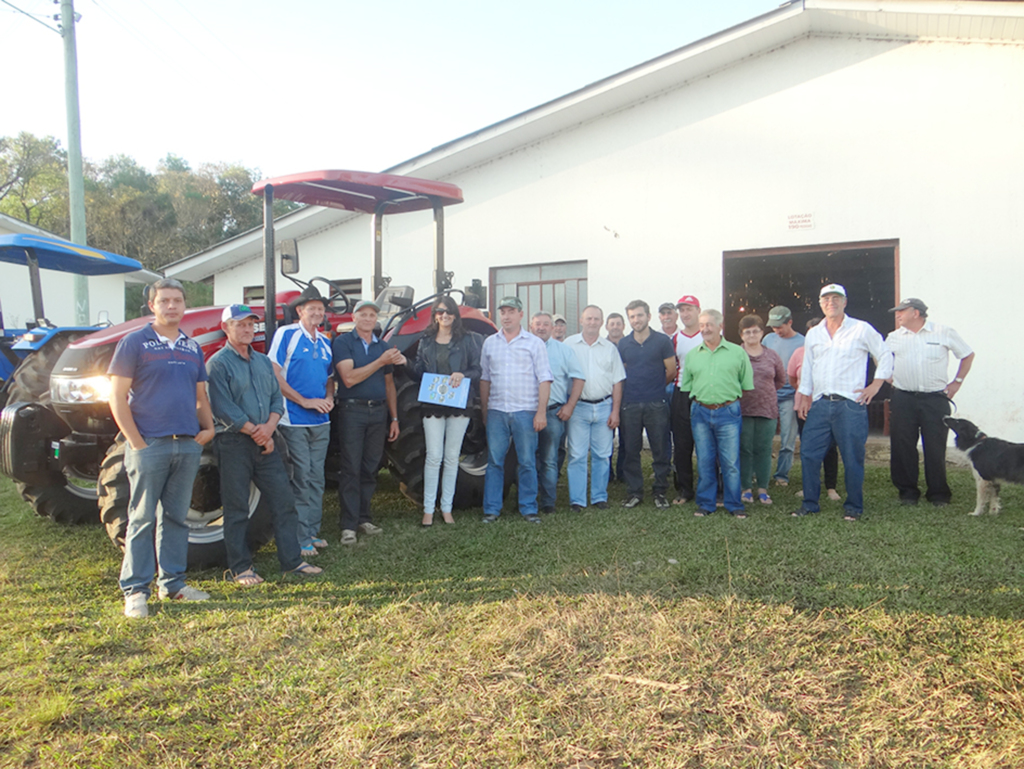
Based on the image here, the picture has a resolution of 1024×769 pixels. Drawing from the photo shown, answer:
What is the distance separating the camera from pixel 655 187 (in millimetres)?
8688

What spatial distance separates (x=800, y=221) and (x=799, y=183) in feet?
1.41

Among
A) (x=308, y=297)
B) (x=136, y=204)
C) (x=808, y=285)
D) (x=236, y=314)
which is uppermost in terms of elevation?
(x=136, y=204)

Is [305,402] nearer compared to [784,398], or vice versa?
[305,402]

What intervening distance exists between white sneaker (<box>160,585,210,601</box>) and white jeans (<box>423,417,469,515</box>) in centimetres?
175

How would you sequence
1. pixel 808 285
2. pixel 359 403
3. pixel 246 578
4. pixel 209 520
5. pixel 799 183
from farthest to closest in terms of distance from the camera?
pixel 808 285
pixel 799 183
pixel 359 403
pixel 209 520
pixel 246 578

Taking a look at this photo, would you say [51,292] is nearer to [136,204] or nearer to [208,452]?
[136,204]

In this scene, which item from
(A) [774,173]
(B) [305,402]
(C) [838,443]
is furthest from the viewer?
(A) [774,173]

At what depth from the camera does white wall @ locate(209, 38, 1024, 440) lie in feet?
23.6

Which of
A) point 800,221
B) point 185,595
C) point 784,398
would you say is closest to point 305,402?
point 185,595

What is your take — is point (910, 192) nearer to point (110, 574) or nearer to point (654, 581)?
point (654, 581)

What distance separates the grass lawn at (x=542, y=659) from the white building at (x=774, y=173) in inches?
169

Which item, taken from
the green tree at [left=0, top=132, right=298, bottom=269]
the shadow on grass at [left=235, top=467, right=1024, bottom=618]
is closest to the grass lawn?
the shadow on grass at [left=235, top=467, right=1024, bottom=618]

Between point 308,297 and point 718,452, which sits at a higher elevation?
point 308,297

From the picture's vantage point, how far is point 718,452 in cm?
533
